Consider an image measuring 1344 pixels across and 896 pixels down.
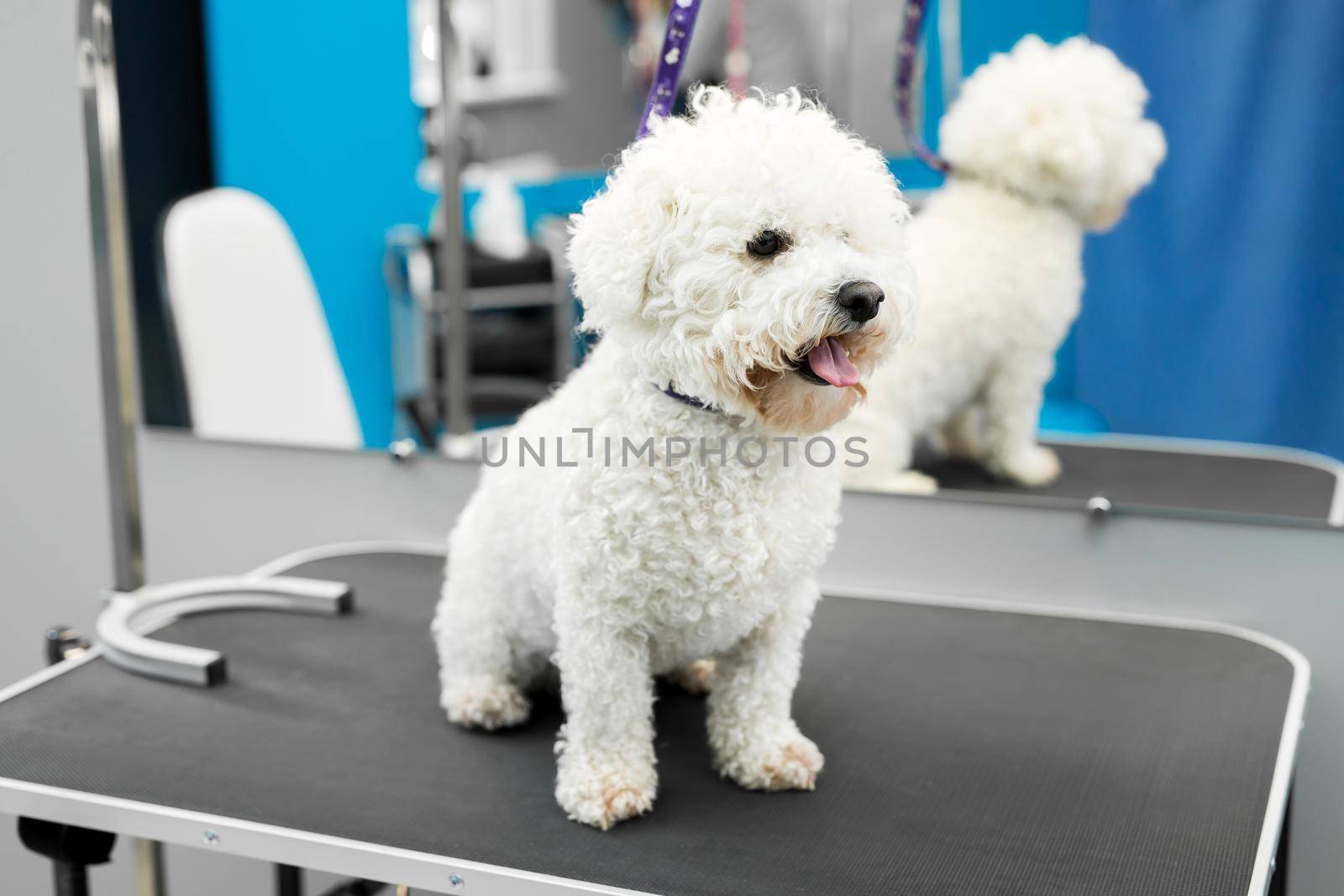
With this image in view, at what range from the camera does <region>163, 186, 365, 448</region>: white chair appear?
1.72 m

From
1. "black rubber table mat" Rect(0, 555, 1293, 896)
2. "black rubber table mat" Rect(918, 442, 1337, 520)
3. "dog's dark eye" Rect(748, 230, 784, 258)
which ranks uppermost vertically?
"dog's dark eye" Rect(748, 230, 784, 258)

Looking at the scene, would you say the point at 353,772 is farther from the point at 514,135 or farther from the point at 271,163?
the point at 514,135

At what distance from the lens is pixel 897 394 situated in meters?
1.38

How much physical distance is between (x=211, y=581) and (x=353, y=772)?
48cm

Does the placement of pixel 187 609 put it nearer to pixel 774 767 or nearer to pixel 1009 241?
pixel 774 767

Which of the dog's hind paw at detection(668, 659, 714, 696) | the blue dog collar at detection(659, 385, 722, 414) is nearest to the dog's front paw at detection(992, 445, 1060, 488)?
the dog's hind paw at detection(668, 659, 714, 696)

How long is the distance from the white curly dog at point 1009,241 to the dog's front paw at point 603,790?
0.57 m

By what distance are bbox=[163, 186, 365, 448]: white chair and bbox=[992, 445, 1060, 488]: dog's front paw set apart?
2.80 ft

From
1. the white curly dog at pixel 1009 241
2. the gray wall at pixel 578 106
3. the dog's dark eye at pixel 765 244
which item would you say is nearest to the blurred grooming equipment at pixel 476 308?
the gray wall at pixel 578 106

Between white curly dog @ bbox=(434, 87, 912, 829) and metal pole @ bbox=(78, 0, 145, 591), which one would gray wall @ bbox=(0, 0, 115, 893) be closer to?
metal pole @ bbox=(78, 0, 145, 591)

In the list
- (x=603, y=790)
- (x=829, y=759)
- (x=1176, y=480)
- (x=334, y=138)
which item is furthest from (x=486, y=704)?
(x=334, y=138)

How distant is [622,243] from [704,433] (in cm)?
15

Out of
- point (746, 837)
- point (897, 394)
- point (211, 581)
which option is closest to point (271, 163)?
point (211, 581)

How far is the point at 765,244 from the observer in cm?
81
